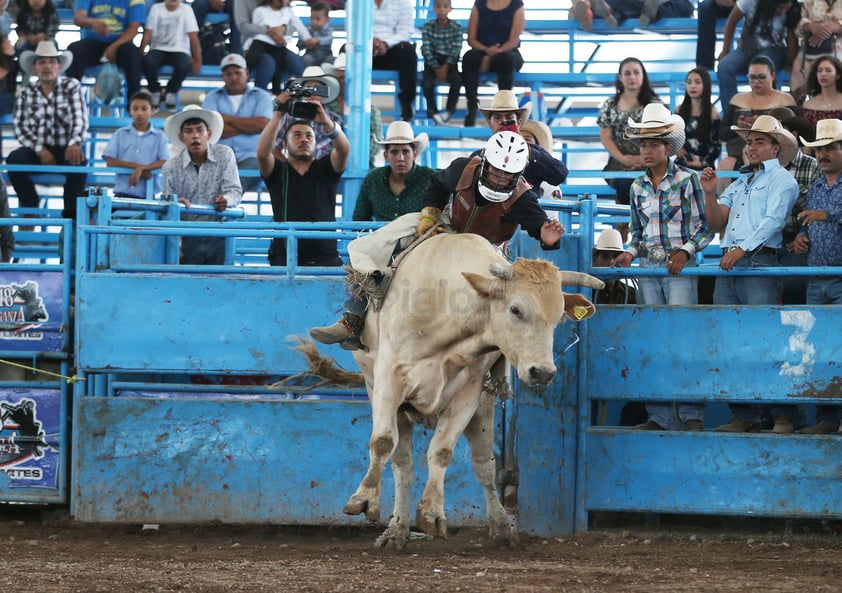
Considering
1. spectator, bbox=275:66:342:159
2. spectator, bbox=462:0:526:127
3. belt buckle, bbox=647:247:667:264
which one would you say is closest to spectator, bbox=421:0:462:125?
spectator, bbox=462:0:526:127

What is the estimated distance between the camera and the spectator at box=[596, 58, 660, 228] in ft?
40.2

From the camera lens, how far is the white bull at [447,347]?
6891 millimetres

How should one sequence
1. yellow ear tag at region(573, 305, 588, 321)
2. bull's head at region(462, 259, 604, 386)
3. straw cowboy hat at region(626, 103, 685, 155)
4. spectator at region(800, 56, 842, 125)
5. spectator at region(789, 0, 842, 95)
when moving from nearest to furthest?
bull's head at region(462, 259, 604, 386) < yellow ear tag at region(573, 305, 588, 321) < straw cowboy hat at region(626, 103, 685, 155) < spectator at region(800, 56, 842, 125) < spectator at region(789, 0, 842, 95)

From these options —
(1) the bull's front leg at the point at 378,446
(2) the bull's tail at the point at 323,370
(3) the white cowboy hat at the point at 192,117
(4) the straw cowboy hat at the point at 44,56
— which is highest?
(4) the straw cowboy hat at the point at 44,56

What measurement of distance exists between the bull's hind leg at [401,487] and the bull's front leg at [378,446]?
0.31 m

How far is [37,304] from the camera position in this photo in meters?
8.94

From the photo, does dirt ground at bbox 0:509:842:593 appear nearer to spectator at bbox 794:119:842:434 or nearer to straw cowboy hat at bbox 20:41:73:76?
spectator at bbox 794:119:842:434

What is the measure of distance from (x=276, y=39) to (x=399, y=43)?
4.67ft

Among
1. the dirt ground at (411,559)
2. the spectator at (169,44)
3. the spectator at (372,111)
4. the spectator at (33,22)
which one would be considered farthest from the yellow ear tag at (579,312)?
the spectator at (33,22)

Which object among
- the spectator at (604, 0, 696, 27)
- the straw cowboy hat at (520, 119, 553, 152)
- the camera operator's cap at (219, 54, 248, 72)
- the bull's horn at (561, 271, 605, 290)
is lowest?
the bull's horn at (561, 271, 605, 290)

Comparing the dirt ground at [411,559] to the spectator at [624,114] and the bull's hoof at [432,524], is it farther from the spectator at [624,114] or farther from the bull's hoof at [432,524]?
the spectator at [624,114]

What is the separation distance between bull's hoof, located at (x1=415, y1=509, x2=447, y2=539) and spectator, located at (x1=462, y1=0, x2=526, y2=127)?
8.10m

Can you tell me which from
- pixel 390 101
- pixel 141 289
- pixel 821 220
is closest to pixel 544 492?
pixel 821 220

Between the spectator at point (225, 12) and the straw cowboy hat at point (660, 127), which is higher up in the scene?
the spectator at point (225, 12)
